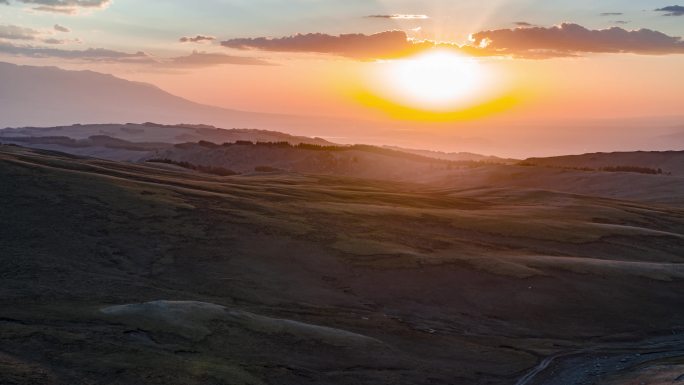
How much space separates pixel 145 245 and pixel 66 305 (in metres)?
18.1

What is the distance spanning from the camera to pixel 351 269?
209ft

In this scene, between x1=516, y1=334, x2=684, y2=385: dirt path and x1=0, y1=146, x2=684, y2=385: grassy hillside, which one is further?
x1=516, y1=334, x2=684, y2=385: dirt path

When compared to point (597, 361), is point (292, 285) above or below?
above

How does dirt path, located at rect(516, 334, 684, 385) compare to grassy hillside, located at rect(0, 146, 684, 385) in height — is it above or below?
below

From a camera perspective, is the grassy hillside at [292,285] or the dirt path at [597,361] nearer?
the grassy hillside at [292,285]

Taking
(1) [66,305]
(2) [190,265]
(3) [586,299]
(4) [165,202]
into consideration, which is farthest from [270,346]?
(4) [165,202]

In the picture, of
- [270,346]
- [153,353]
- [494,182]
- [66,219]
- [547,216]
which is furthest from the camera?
[494,182]

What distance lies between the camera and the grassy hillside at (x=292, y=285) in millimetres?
39938

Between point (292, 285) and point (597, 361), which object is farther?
point (292, 285)

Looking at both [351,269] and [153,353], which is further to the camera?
[351,269]

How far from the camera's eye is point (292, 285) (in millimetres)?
58656

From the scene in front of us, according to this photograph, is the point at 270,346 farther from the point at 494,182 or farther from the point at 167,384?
the point at 494,182

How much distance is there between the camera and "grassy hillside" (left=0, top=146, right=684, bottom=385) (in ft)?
131

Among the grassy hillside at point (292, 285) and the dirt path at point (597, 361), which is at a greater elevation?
the grassy hillside at point (292, 285)
